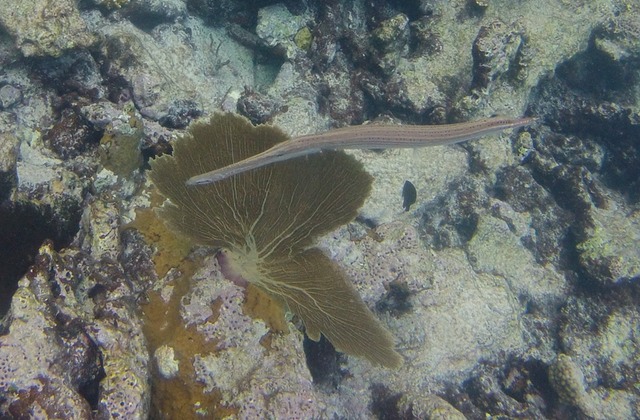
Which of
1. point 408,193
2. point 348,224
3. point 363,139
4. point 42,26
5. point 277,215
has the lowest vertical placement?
point 348,224

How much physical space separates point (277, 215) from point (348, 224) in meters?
2.46

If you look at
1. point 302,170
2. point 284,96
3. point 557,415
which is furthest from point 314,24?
point 557,415

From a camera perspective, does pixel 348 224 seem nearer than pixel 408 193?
Yes

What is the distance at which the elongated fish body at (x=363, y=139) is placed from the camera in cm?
448

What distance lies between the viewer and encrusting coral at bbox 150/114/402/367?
4.58 metres

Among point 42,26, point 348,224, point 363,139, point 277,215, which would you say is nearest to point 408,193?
point 348,224

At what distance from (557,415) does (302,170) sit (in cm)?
679

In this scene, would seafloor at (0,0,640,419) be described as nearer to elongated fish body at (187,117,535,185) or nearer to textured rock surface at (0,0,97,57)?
textured rock surface at (0,0,97,57)

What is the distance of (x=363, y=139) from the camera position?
5273 mm

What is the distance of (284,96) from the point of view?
7996mm

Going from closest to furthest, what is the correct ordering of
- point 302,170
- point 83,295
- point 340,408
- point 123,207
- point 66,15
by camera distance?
point 83,295 < point 302,170 < point 123,207 < point 66,15 < point 340,408

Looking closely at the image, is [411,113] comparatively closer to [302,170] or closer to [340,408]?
[302,170]

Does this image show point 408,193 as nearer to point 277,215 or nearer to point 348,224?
point 348,224

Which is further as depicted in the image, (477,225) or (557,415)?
(477,225)
